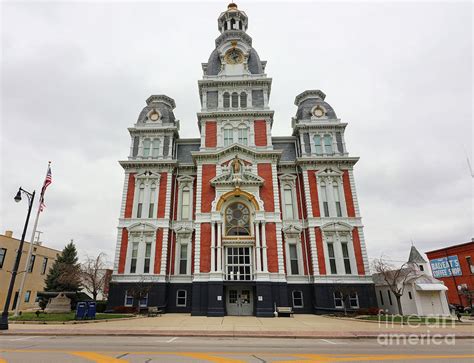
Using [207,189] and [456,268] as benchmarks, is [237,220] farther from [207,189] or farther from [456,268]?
[456,268]

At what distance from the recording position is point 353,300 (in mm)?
28953

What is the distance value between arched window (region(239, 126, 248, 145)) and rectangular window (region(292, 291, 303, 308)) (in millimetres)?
18813

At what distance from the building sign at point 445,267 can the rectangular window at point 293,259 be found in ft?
106

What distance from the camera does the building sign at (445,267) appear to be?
148 feet

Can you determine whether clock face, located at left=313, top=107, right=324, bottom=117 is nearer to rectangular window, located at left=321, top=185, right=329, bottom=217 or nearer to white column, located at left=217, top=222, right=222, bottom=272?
rectangular window, located at left=321, top=185, right=329, bottom=217

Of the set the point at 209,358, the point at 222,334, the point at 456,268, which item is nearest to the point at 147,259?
the point at 222,334

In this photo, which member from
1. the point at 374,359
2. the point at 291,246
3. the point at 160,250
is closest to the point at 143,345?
the point at 374,359

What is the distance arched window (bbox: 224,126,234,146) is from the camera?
34.4 metres

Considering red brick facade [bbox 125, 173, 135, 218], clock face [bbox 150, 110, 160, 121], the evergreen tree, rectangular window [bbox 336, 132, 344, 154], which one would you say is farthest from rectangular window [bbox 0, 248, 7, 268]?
rectangular window [bbox 336, 132, 344, 154]

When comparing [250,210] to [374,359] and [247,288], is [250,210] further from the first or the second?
[374,359]

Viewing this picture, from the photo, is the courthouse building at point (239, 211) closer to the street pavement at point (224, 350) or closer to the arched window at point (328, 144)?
the arched window at point (328, 144)

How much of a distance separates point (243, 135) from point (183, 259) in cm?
1707

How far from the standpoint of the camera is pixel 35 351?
424 inches

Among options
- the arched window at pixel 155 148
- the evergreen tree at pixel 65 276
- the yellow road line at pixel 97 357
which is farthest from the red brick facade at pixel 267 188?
the evergreen tree at pixel 65 276
